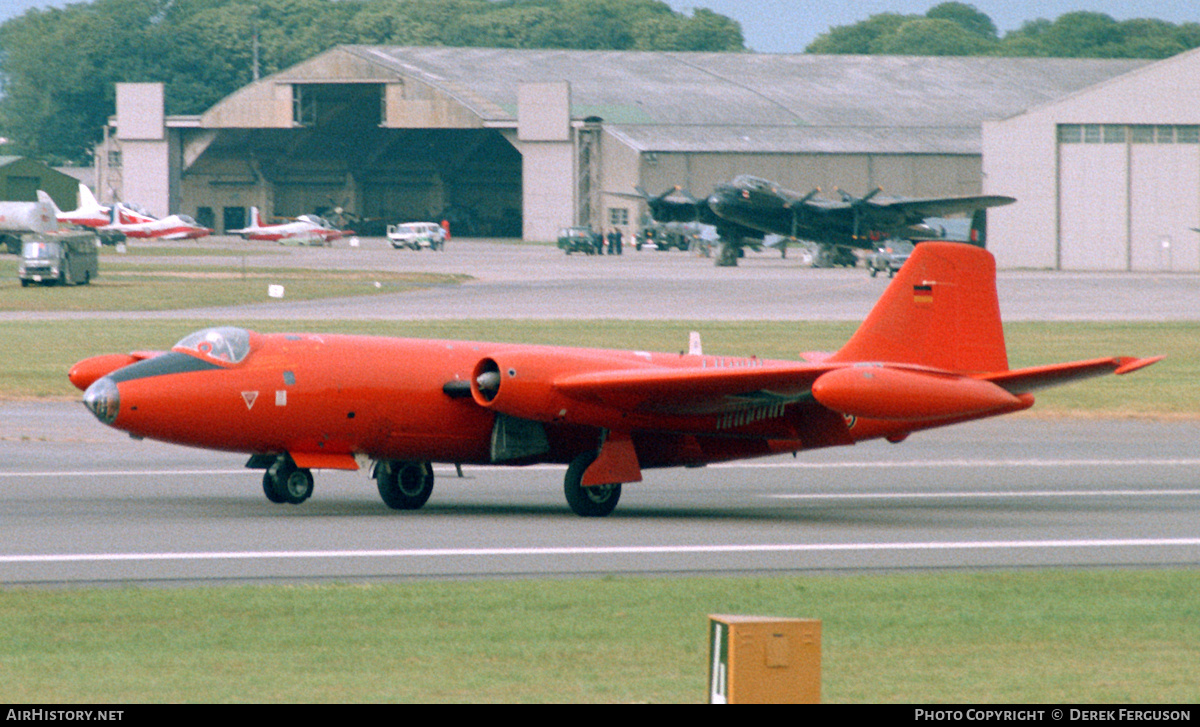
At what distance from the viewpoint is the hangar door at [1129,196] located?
8312 centimetres

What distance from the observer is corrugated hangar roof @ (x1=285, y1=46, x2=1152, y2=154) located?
398ft

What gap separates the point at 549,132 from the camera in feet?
402

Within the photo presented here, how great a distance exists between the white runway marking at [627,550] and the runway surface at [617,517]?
0.03 meters

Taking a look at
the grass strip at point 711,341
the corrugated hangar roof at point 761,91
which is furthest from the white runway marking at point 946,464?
the corrugated hangar roof at point 761,91

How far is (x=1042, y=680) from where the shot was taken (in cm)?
931

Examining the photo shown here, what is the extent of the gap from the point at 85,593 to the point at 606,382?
6.68 m

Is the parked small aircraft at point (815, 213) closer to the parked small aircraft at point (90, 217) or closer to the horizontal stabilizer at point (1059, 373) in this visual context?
the parked small aircraft at point (90, 217)

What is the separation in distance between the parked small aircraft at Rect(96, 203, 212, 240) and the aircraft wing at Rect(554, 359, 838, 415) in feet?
339

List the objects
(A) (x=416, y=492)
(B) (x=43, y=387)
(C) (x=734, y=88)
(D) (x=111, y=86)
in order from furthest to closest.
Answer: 1. (D) (x=111, y=86)
2. (C) (x=734, y=88)
3. (B) (x=43, y=387)
4. (A) (x=416, y=492)

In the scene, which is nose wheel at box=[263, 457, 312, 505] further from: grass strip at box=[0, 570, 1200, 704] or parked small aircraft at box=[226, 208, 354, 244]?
parked small aircraft at box=[226, 208, 354, 244]

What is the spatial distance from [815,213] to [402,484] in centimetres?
6493

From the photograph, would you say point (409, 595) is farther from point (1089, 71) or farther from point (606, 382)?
point (1089, 71)

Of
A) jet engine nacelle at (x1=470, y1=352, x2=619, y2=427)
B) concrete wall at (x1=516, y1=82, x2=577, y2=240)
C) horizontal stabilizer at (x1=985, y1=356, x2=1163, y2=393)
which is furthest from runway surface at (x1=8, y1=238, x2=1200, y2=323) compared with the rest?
horizontal stabilizer at (x1=985, y1=356, x2=1163, y2=393)

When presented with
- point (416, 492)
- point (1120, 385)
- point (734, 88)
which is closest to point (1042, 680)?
point (416, 492)
